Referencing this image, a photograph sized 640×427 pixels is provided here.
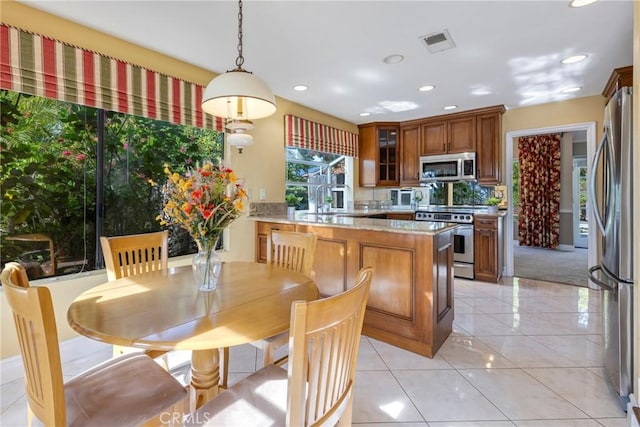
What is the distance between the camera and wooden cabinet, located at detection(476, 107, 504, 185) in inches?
167

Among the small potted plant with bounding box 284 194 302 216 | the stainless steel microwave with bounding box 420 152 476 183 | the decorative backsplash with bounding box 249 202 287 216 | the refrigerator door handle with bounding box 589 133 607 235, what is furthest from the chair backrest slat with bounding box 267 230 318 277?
the stainless steel microwave with bounding box 420 152 476 183

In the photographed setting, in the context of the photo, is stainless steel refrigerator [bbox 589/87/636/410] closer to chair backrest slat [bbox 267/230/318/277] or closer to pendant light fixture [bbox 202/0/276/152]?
chair backrest slat [bbox 267/230/318/277]

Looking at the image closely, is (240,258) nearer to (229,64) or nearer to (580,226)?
(229,64)

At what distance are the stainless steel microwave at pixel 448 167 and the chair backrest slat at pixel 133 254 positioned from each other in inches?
153

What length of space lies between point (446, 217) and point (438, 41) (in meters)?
2.52

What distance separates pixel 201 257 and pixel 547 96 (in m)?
4.45

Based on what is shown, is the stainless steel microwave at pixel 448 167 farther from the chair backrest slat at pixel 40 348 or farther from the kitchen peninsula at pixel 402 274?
the chair backrest slat at pixel 40 348

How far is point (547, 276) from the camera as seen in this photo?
4.44 metres

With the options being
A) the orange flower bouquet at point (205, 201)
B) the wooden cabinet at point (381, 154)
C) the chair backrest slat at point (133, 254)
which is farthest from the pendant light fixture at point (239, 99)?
the wooden cabinet at point (381, 154)

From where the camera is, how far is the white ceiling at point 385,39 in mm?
2049

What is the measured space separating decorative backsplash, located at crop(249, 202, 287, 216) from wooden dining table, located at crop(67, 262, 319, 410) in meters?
1.91

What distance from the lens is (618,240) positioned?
1.69 meters

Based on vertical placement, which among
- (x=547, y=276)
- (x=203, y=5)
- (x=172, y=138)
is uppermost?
(x=203, y=5)

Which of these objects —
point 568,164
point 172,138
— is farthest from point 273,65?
point 568,164
